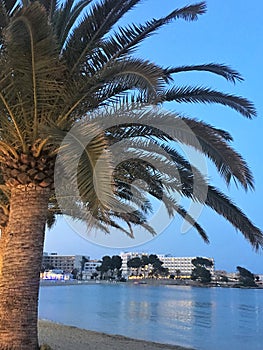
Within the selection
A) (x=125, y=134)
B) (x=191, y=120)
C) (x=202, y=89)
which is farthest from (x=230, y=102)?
(x=125, y=134)

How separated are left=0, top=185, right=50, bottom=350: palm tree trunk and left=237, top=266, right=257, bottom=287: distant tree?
111 metres

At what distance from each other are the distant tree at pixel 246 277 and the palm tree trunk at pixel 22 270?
363 ft

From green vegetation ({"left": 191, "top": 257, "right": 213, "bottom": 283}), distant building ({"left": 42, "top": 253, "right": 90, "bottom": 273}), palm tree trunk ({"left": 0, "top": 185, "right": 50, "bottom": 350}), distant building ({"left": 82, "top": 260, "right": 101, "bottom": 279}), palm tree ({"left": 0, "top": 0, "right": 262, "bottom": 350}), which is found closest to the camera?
palm tree ({"left": 0, "top": 0, "right": 262, "bottom": 350})

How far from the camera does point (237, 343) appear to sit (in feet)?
58.3

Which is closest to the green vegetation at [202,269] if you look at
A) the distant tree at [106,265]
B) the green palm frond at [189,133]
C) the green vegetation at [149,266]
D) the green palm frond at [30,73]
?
the green vegetation at [149,266]

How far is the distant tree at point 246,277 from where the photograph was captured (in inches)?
4453

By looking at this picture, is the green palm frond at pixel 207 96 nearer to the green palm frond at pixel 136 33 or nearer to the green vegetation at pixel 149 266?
the green palm frond at pixel 136 33

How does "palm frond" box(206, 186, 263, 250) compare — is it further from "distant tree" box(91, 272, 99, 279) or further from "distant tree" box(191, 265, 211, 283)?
"distant tree" box(91, 272, 99, 279)

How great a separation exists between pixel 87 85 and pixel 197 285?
128215mm

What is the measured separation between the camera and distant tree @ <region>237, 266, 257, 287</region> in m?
113

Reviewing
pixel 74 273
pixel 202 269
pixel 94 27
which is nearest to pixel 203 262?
pixel 202 269

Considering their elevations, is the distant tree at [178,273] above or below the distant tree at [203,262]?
below

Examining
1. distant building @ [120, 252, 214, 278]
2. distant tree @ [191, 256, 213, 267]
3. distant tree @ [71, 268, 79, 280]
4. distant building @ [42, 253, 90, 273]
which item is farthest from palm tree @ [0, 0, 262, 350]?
distant building @ [42, 253, 90, 273]

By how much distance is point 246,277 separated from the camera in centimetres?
11850
